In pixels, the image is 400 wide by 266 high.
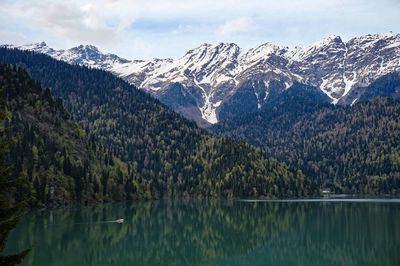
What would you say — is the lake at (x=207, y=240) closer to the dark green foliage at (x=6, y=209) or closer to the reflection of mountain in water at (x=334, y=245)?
the reflection of mountain in water at (x=334, y=245)

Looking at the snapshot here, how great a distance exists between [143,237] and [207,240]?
1354cm

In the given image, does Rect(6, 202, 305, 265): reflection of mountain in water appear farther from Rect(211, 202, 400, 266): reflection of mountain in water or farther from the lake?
Rect(211, 202, 400, 266): reflection of mountain in water

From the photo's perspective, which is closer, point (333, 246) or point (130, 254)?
point (130, 254)

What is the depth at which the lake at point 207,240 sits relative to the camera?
293ft

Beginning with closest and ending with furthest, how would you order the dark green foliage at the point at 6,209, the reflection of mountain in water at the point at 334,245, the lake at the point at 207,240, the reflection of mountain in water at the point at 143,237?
the dark green foliage at the point at 6,209
the reflection of mountain in water at the point at 334,245
the lake at the point at 207,240
the reflection of mountain in water at the point at 143,237

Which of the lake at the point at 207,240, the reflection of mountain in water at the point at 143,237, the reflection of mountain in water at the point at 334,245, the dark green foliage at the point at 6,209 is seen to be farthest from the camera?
the reflection of mountain in water at the point at 143,237

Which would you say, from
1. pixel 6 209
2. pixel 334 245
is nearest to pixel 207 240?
pixel 334 245

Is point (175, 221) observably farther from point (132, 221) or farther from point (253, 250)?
point (253, 250)

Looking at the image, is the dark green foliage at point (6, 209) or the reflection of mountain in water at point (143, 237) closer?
the dark green foliage at point (6, 209)

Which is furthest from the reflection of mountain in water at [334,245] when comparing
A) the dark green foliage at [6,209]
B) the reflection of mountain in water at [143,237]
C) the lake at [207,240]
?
the dark green foliage at [6,209]

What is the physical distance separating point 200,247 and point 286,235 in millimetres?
25955

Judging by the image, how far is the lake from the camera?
293ft

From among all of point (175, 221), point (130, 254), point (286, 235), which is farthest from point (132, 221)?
point (130, 254)

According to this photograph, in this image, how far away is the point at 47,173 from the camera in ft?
630
